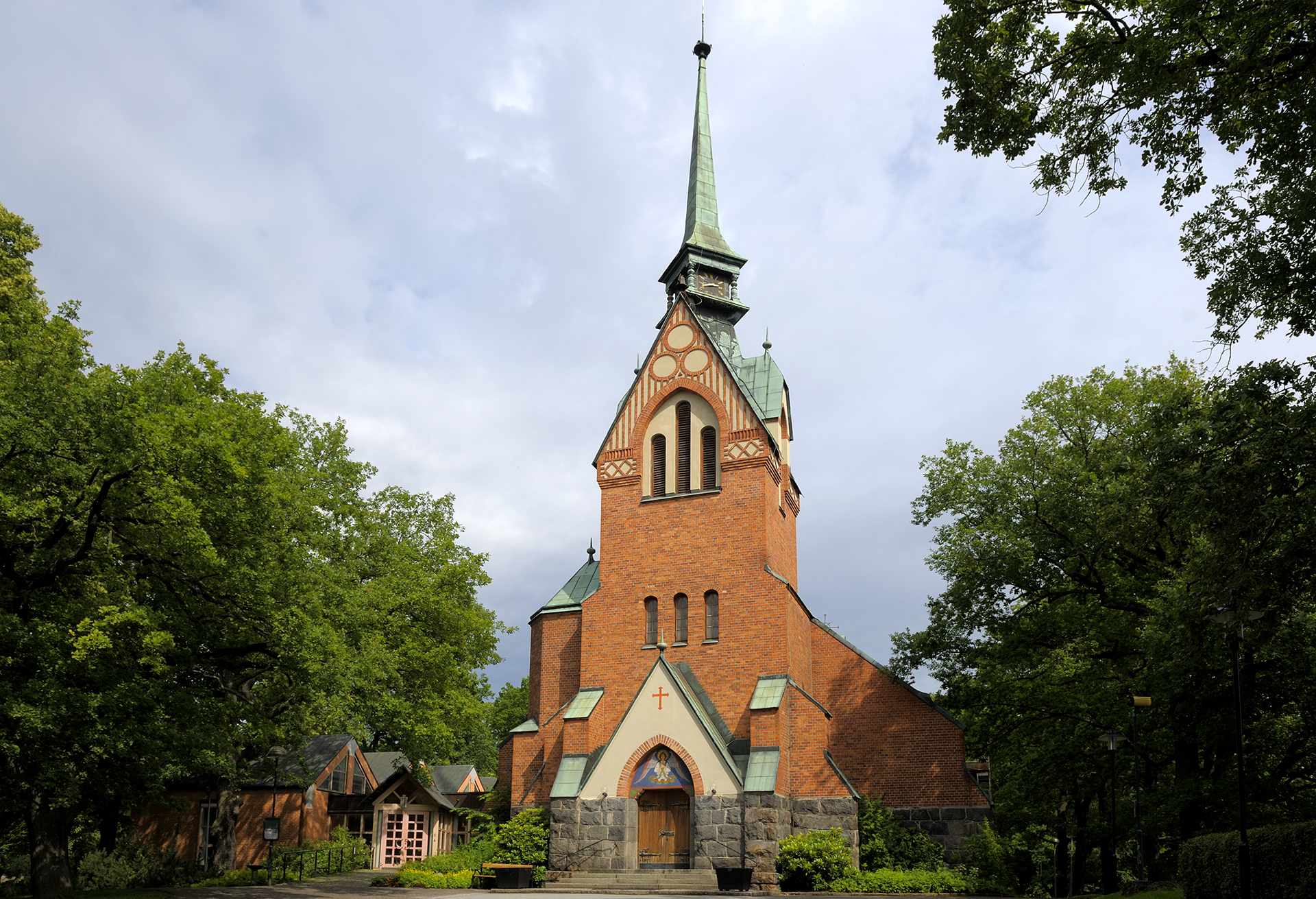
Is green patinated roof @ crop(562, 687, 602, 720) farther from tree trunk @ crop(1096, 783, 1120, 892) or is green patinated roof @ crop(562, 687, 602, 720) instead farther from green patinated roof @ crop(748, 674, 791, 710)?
tree trunk @ crop(1096, 783, 1120, 892)

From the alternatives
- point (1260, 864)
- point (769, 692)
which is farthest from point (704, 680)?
point (1260, 864)

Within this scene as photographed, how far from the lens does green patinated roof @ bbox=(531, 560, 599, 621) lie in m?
30.4

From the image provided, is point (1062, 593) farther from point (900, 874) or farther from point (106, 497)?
point (106, 497)

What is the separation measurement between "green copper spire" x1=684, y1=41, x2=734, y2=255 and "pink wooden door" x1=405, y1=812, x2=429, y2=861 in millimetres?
24366

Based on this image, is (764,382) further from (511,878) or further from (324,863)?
(324,863)

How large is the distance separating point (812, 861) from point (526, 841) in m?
7.52

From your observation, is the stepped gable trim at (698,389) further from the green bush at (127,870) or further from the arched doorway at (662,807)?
the green bush at (127,870)

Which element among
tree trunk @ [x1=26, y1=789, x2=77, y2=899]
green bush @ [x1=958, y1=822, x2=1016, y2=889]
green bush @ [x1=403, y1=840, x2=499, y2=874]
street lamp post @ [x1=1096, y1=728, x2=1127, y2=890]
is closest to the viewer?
tree trunk @ [x1=26, y1=789, x2=77, y2=899]

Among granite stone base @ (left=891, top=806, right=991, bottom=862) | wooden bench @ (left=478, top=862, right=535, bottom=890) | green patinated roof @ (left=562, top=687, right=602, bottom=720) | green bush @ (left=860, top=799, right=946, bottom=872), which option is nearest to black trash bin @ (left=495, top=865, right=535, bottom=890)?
wooden bench @ (left=478, top=862, right=535, bottom=890)

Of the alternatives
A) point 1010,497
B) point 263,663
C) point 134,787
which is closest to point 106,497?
point 263,663

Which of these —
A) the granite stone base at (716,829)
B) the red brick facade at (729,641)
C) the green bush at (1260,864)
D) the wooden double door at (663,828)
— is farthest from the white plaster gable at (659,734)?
the green bush at (1260,864)

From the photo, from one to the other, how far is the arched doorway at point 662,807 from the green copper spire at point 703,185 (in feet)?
56.4

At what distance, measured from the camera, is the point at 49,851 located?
18391 millimetres

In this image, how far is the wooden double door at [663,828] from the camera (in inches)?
971
